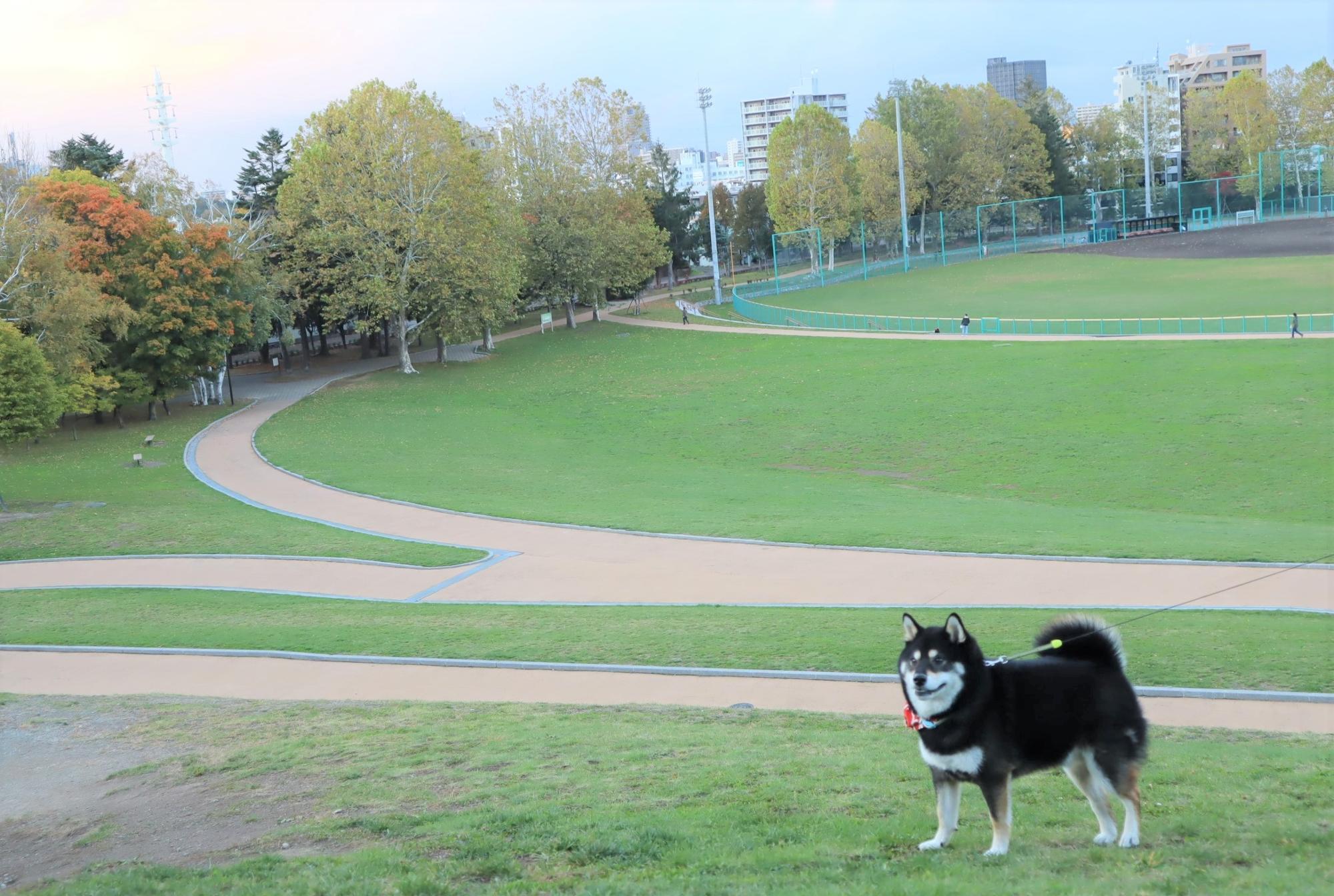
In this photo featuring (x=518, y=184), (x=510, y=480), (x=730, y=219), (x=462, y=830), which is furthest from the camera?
(x=730, y=219)

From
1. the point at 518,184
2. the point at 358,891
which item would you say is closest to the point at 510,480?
the point at 358,891

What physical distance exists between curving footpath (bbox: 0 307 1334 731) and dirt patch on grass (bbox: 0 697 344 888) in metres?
2.97

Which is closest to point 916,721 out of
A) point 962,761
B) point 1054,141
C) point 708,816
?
point 962,761

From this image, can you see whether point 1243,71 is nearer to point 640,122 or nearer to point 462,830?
point 640,122

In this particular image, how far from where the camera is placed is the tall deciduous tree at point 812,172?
87625mm

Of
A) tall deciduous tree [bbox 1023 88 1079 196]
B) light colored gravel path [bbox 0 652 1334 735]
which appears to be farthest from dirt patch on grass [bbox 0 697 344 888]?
tall deciduous tree [bbox 1023 88 1079 196]

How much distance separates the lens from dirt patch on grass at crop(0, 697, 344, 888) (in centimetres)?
756

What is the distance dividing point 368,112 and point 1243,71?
95.4m

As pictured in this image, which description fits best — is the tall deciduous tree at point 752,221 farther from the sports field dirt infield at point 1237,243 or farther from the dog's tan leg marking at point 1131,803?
the dog's tan leg marking at point 1131,803

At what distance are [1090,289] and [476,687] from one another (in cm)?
5985

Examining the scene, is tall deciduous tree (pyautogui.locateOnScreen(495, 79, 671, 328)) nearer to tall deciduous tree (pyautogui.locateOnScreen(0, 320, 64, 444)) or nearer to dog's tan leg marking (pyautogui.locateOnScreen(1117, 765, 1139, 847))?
tall deciduous tree (pyautogui.locateOnScreen(0, 320, 64, 444))

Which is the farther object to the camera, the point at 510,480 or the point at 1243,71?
the point at 1243,71

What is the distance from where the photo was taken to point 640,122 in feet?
238

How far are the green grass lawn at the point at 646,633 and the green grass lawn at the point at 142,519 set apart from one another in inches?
143
